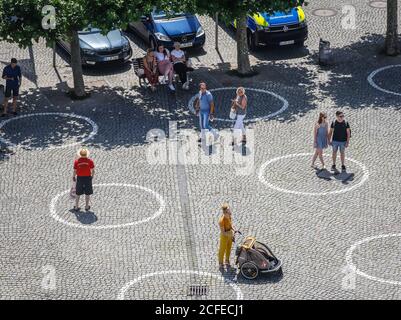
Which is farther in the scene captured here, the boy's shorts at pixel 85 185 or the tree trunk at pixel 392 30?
the tree trunk at pixel 392 30

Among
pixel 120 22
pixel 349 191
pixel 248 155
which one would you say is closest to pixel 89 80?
pixel 120 22

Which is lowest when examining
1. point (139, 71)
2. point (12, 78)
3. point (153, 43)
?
point (153, 43)

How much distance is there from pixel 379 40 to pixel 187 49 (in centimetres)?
691

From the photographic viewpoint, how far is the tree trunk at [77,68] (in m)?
33.4

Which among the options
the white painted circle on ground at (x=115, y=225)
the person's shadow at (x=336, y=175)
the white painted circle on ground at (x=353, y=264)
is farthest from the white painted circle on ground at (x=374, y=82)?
the white painted circle on ground at (x=115, y=225)

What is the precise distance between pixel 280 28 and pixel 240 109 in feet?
26.6

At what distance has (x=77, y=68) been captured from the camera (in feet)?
110

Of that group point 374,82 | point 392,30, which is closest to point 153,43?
point 374,82

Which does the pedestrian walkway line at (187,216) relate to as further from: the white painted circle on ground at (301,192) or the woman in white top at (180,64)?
the woman in white top at (180,64)

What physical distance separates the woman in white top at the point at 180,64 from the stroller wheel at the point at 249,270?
12.3 meters

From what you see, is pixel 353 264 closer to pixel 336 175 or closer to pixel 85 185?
pixel 336 175

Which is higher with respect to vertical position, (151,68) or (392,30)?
(392,30)

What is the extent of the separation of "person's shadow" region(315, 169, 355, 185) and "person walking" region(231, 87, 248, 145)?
2930mm

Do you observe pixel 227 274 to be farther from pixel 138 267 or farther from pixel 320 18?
pixel 320 18
